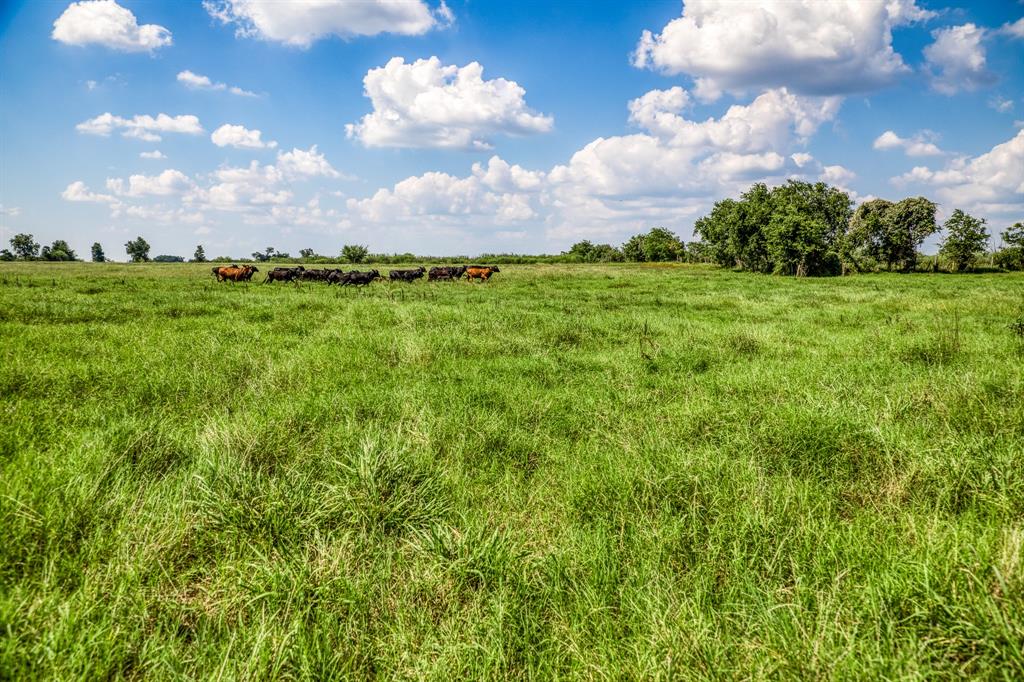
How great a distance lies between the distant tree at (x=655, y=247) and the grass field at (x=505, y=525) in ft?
331

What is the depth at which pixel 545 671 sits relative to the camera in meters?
2.53

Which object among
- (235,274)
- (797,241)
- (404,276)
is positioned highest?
(797,241)

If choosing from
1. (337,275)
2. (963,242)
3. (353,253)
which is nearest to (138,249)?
(353,253)

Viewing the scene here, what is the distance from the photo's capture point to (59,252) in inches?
3711

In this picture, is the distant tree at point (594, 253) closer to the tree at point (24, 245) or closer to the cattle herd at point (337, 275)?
the cattle herd at point (337, 275)

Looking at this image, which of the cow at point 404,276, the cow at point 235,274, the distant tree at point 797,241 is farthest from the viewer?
the distant tree at point 797,241

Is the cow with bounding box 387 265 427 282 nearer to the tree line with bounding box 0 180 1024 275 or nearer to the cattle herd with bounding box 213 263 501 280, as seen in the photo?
the cattle herd with bounding box 213 263 501 280

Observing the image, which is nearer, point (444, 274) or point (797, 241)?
point (444, 274)

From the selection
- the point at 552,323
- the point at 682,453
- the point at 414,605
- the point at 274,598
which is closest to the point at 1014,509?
the point at 682,453

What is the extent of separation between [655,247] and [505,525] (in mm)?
107677

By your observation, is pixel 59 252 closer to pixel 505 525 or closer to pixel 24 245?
pixel 24 245

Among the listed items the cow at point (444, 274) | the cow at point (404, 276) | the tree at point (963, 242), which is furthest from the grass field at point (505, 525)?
the tree at point (963, 242)

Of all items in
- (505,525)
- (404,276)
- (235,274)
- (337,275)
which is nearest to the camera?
(505,525)

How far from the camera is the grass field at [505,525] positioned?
2.50 meters
